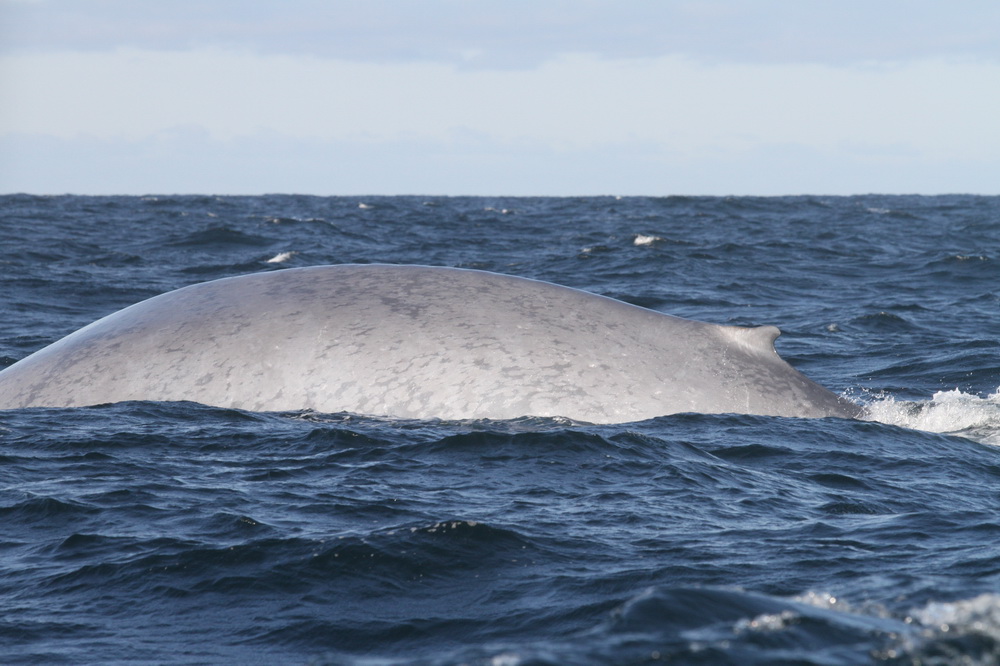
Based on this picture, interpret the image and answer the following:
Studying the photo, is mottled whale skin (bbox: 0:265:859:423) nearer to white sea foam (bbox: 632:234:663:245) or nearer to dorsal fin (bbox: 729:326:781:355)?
dorsal fin (bbox: 729:326:781:355)

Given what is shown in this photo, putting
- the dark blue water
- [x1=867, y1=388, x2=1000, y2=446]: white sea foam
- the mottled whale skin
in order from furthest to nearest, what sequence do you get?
[x1=867, y1=388, x2=1000, y2=446]: white sea foam
the mottled whale skin
the dark blue water

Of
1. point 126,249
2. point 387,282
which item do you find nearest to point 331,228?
point 126,249

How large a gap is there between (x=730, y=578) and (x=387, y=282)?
4.21 meters

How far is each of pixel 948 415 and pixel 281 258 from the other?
60.0ft

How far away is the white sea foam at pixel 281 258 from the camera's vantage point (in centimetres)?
2561

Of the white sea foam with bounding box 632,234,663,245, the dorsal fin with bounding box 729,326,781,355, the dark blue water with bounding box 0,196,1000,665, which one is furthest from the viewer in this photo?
the white sea foam with bounding box 632,234,663,245

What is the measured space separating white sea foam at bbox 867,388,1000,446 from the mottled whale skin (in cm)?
125

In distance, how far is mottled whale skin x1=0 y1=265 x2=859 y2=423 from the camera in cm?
812

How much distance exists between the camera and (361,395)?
8086 mm

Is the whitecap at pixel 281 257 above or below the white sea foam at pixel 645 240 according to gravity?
below

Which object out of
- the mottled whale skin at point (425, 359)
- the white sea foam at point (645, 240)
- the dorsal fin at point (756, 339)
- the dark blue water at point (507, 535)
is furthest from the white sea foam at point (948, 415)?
the white sea foam at point (645, 240)

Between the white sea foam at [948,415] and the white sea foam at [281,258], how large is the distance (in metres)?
17.1

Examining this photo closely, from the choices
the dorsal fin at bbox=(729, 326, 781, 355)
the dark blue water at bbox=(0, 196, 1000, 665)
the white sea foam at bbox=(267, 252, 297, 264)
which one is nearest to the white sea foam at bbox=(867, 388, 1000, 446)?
the dark blue water at bbox=(0, 196, 1000, 665)

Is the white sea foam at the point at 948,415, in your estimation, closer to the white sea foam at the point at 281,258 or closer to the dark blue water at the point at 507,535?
the dark blue water at the point at 507,535
